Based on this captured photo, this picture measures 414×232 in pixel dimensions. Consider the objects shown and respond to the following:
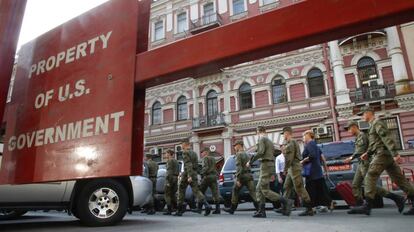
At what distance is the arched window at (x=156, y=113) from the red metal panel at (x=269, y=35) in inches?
858

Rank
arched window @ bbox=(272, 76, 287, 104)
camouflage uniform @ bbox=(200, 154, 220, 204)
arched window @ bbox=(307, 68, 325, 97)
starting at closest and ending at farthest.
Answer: camouflage uniform @ bbox=(200, 154, 220, 204) < arched window @ bbox=(307, 68, 325, 97) < arched window @ bbox=(272, 76, 287, 104)

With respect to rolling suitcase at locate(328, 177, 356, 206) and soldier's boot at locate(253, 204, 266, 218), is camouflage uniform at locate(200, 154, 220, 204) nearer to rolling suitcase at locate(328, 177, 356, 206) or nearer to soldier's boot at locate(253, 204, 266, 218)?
soldier's boot at locate(253, 204, 266, 218)

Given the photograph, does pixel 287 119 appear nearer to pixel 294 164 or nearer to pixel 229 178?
pixel 229 178

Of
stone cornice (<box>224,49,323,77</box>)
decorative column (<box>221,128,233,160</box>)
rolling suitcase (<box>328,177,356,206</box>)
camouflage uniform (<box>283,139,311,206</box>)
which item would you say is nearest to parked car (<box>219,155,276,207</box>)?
rolling suitcase (<box>328,177,356,206</box>)

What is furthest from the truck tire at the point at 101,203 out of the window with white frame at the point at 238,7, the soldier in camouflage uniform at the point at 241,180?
the window with white frame at the point at 238,7

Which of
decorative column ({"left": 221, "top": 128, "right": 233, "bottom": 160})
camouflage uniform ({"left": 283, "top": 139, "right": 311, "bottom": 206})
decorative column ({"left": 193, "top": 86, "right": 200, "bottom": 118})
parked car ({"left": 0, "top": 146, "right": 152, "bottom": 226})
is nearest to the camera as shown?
parked car ({"left": 0, "top": 146, "right": 152, "bottom": 226})

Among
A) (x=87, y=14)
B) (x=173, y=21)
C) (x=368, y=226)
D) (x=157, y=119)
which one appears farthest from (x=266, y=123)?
(x=87, y=14)

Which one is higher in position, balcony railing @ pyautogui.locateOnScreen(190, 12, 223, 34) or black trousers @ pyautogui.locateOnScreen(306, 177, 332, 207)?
balcony railing @ pyautogui.locateOnScreen(190, 12, 223, 34)

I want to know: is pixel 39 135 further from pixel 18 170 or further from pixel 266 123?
pixel 266 123

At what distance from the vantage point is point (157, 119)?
23.2 m

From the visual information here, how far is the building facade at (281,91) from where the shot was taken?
53.1ft

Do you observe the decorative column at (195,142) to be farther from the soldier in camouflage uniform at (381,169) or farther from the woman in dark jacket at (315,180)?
the soldier in camouflage uniform at (381,169)

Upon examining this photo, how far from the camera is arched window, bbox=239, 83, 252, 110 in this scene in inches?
781

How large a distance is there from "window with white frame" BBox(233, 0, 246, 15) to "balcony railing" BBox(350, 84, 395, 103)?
848cm
